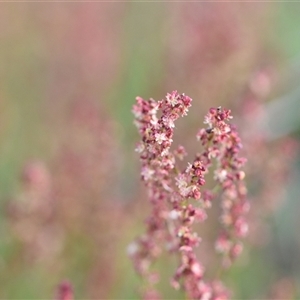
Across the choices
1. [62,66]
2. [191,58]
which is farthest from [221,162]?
[62,66]

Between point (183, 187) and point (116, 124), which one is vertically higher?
point (116, 124)

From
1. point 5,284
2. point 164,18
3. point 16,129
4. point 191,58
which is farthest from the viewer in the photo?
point 164,18

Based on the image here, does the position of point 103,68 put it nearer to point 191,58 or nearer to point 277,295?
point 191,58

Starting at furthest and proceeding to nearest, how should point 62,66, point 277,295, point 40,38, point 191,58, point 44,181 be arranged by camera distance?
point 40,38 → point 62,66 → point 191,58 → point 44,181 → point 277,295

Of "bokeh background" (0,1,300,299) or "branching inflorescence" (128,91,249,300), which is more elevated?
"bokeh background" (0,1,300,299)

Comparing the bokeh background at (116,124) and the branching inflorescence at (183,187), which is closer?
the branching inflorescence at (183,187)
